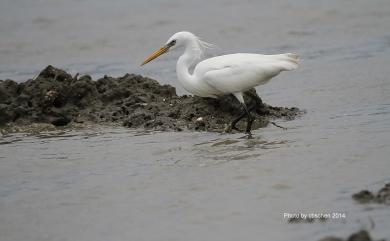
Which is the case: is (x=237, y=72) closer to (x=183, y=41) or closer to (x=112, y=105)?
(x=183, y=41)

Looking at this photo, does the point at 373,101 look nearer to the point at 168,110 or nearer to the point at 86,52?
the point at 168,110

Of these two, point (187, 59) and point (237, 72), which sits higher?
point (187, 59)

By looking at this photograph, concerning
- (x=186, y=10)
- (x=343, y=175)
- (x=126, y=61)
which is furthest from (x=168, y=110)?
(x=186, y=10)

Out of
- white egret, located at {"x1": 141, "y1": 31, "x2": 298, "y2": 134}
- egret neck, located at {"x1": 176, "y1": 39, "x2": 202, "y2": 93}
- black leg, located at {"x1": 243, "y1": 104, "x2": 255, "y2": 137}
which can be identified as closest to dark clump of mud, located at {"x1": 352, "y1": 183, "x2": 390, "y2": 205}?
black leg, located at {"x1": 243, "y1": 104, "x2": 255, "y2": 137}

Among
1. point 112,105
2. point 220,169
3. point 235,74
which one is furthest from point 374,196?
point 112,105

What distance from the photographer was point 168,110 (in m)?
9.71

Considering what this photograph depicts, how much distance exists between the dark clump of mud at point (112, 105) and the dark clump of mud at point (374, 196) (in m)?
3.61

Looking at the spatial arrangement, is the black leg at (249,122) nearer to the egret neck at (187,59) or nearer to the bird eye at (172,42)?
the egret neck at (187,59)

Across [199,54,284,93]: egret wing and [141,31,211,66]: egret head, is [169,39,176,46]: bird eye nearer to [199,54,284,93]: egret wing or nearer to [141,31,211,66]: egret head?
[141,31,211,66]: egret head

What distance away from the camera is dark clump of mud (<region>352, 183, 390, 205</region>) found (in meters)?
5.72

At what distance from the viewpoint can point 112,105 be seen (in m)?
10.3

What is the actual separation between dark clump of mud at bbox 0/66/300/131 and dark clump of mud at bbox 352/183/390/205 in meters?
3.61

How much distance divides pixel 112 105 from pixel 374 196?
5258mm

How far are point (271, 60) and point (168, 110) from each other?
156cm
